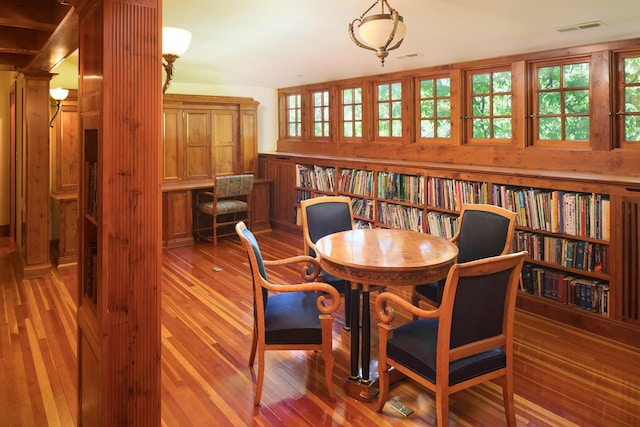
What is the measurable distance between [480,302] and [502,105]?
3074mm

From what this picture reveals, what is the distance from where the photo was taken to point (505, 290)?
224cm

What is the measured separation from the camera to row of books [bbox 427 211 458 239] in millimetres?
4668

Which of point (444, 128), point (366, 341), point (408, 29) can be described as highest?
point (408, 29)

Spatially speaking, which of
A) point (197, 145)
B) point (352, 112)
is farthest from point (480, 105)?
point (197, 145)

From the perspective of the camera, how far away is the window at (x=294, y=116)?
24.3 ft

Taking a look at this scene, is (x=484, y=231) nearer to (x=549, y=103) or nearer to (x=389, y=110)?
(x=549, y=103)

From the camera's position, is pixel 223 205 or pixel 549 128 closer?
pixel 549 128

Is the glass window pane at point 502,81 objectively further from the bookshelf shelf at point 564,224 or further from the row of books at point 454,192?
the row of books at point 454,192

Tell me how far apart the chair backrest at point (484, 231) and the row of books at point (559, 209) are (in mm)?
Answer: 831

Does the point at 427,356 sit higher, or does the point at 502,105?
the point at 502,105

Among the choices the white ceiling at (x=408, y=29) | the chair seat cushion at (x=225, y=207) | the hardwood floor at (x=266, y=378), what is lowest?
the hardwood floor at (x=266, y=378)

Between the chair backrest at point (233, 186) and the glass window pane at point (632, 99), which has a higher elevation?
the glass window pane at point (632, 99)

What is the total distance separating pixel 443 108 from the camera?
5184mm

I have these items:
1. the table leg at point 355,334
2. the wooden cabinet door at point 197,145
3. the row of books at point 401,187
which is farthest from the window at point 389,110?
the table leg at point 355,334
